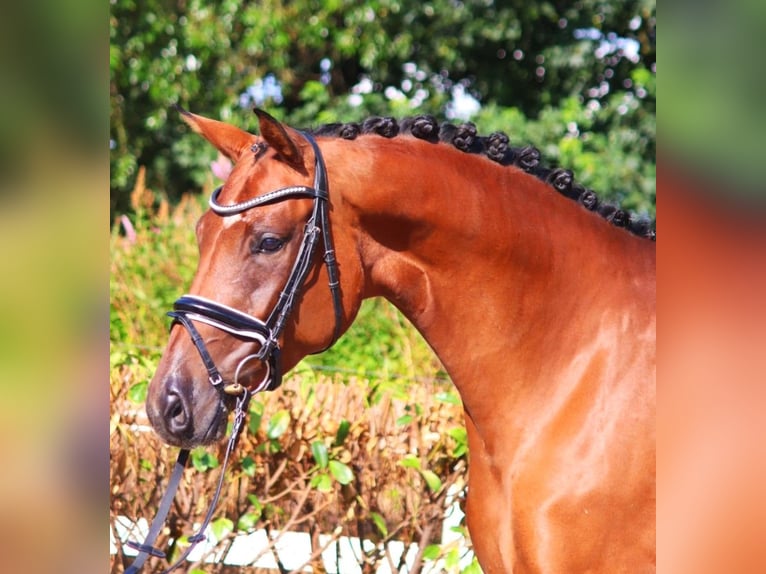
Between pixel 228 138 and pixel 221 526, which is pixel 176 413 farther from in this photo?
pixel 221 526

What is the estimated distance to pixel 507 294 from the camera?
93.0 inches

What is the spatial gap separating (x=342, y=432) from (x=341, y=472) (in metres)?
0.20

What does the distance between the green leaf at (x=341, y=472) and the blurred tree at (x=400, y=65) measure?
789 cm

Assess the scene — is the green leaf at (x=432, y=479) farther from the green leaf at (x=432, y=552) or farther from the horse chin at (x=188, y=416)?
the horse chin at (x=188, y=416)

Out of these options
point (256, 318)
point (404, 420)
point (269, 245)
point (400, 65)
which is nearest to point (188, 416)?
Result: point (256, 318)

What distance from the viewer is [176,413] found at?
6.92ft

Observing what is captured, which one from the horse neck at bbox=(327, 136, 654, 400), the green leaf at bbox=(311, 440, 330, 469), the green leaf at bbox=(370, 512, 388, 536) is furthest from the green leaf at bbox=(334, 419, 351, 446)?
the horse neck at bbox=(327, 136, 654, 400)

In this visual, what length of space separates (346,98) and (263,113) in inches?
400

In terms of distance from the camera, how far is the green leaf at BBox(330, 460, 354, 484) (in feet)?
11.6

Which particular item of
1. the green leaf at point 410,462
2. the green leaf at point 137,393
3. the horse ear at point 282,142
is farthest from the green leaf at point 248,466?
the horse ear at point 282,142

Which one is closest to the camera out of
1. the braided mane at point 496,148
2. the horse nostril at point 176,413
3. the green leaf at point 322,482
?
the horse nostril at point 176,413

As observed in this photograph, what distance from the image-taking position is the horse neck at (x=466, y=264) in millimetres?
2346

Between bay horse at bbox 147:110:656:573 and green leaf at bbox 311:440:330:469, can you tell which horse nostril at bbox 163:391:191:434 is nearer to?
bay horse at bbox 147:110:656:573

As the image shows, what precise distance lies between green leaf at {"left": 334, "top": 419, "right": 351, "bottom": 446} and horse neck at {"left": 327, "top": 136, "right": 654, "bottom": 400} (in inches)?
53.5
